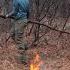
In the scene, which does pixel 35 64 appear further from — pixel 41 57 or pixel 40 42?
pixel 40 42

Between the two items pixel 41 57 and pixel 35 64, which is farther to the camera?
pixel 41 57

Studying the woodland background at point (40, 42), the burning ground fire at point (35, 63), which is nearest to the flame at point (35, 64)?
the burning ground fire at point (35, 63)

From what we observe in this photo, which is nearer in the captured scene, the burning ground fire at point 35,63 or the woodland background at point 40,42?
the burning ground fire at point 35,63

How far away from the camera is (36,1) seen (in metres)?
11.2

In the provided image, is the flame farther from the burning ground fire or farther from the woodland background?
the woodland background

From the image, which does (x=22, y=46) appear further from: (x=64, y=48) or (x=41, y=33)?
(x=41, y=33)

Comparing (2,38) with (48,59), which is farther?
(2,38)

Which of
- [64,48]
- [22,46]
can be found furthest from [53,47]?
[22,46]

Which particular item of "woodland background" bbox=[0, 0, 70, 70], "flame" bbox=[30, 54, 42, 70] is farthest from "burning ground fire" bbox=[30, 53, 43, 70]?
"woodland background" bbox=[0, 0, 70, 70]

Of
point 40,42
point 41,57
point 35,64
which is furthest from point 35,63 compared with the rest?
point 40,42

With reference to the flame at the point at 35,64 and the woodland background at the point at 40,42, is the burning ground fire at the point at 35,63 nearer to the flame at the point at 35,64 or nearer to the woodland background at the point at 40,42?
the flame at the point at 35,64

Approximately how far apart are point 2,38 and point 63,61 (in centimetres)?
279

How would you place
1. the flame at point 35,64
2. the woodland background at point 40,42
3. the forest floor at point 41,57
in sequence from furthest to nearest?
the woodland background at point 40,42 → the forest floor at point 41,57 → the flame at point 35,64

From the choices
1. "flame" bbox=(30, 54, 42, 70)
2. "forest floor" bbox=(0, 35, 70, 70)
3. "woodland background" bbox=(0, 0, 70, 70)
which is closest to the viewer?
"flame" bbox=(30, 54, 42, 70)
